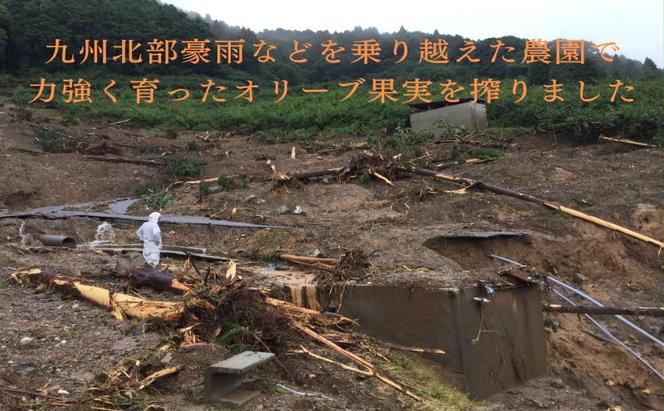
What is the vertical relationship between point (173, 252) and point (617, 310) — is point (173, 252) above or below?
below

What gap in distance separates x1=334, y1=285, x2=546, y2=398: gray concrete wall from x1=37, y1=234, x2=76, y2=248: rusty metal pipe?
5.13 metres

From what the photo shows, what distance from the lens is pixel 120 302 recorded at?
523 cm

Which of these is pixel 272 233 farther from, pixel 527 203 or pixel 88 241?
pixel 527 203

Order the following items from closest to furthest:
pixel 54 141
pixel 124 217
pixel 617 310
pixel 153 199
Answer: pixel 617 310, pixel 124 217, pixel 153 199, pixel 54 141

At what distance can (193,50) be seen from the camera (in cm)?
3494

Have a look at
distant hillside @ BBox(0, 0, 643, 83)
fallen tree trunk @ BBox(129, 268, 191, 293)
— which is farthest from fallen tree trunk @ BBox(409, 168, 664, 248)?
distant hillside @ BBox(0, 0, 643, 83)

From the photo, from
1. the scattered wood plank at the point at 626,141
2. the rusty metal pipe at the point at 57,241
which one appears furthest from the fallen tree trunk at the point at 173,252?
the scattered wood plank at the point at 626,141

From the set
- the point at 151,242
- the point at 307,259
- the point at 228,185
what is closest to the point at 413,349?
the point at 307,259

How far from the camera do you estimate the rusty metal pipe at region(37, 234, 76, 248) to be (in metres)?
8.80

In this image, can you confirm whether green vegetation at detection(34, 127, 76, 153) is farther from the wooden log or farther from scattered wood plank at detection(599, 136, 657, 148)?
scattered wood plank at detection(599, 136, 657, 148)

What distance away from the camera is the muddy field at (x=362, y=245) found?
14.1ft

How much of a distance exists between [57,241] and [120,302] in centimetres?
424

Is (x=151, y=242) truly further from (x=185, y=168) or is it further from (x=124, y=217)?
(x=185, y=168)

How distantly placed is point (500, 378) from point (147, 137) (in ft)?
62.9
